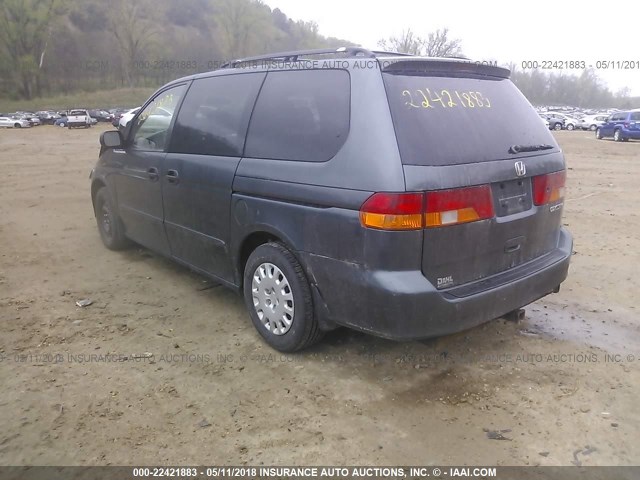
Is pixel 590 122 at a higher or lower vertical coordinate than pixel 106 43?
lower

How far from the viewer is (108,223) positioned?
18.6 ft

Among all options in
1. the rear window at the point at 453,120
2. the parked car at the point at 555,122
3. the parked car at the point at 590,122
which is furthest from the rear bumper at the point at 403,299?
the parked car at the point at 590,122

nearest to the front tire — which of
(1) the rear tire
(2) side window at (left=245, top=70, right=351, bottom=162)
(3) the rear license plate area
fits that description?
(2) side window at (left=245, top=70, right=351, bottom=162)

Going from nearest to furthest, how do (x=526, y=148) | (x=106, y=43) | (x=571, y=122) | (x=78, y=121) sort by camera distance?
(x=526, y=148) → (x=78, y=121) → (x=571, y=122) → (x=106, y=43)

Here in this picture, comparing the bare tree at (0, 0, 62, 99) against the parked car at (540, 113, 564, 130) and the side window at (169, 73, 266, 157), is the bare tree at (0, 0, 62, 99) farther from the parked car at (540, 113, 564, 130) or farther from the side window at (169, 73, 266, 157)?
the side window at (169, 73, 266, 157)

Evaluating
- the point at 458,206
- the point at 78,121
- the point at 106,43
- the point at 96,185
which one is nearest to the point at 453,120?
the point at 458,206

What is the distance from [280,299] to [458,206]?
1296 mm

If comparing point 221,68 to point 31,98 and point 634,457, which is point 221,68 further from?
point 31,98

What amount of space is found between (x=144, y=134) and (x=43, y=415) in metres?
2.73

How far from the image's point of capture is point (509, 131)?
3.19 meters

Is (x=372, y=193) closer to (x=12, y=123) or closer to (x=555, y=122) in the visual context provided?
(x=12, y=123)

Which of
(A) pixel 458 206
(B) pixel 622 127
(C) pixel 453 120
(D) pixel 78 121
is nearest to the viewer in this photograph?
(A) pixel 458 206

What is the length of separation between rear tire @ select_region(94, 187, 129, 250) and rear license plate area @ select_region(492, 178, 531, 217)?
12.9 ft

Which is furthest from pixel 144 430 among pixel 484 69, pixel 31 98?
pixel 31 98
